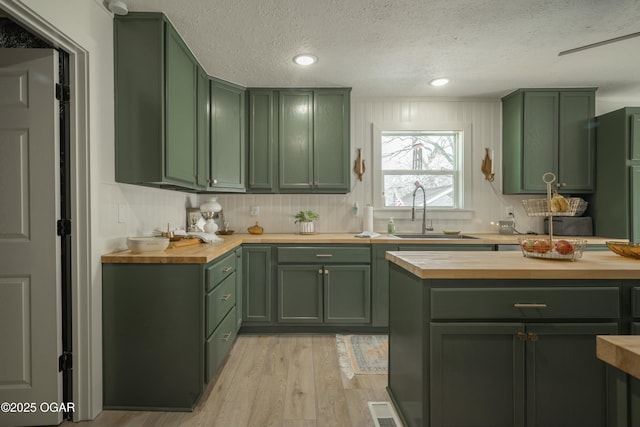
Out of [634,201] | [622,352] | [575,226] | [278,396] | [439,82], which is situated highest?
[439,82]

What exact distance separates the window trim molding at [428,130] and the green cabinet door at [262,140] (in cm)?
115

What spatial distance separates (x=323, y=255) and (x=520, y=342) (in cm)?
188

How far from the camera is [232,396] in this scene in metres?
2.09

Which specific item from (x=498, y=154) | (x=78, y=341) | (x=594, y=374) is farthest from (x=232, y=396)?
(x=498, y=154)

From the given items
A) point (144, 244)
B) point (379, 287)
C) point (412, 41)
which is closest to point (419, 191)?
point (379, 287)

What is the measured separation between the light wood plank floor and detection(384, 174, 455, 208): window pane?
1.89 meters

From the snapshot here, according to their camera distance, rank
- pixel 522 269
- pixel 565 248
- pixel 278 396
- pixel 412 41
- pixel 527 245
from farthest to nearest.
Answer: pixel 412 41, pixel 278 396, pixel 527 245, pixel 565 248, pixel 522 269

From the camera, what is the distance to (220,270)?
227 cm

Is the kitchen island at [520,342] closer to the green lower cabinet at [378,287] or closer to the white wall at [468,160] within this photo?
the green lower cabinet at [378,287]

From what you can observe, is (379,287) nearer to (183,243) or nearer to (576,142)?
(183,243)

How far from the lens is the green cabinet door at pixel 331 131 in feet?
11.3

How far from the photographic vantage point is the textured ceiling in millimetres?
2088

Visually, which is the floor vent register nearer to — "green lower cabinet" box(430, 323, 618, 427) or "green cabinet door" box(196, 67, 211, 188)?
"green lower cabinet" box(430, 323, 618, 427)

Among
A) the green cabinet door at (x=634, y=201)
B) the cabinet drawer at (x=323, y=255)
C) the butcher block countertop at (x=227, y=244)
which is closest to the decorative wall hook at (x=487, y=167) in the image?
the butcher block countertop at (x=227, y=244)
